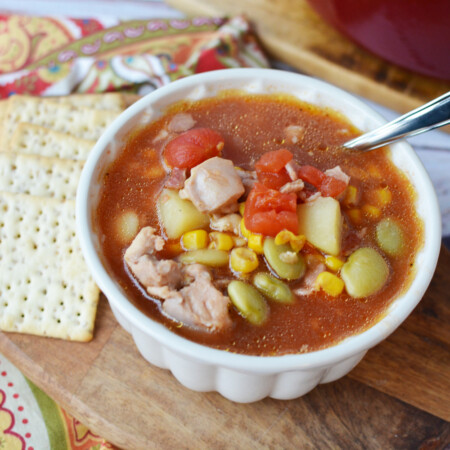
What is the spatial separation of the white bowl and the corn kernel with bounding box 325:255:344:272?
263 millimetres

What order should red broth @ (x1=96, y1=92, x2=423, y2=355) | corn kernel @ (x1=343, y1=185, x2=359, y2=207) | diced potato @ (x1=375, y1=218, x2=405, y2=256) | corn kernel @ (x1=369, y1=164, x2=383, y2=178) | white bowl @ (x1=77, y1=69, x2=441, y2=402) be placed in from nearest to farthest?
white bowl @ (x1=77, y1=69, x2=441, y2=402) → red broth @ (x1=96, y1=92, x2=423, y2=355) → diced potato @ (x1=375, y1=218, x2=405, y2=256) → corn kernel @ (x1=343, y1=185, x2=359, y2=207) → corn kernel @ (x1=369, y1=164, x2=383, y2=178)

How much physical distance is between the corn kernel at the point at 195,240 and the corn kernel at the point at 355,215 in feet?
2.14

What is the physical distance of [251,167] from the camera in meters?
2.69

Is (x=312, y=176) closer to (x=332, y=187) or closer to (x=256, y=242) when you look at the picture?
(x=332, y=187)

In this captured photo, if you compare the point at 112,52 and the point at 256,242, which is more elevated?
the point at 256,242

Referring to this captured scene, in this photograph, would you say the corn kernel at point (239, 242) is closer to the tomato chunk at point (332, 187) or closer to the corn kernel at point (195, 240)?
the corn kernel at point (195, 240)

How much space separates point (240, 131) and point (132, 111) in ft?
1.72

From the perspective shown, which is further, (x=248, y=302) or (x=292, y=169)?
(x=292, y=169)

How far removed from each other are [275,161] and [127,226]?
2.33 ft

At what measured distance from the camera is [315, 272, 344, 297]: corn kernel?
2.36 m

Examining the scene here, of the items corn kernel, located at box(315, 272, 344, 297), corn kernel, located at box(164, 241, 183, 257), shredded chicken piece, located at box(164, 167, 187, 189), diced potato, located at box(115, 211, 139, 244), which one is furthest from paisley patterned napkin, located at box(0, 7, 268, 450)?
corn kernel, located at box(315, 272, 344, 297)

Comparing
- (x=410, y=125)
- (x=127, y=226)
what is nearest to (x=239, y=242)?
(x=127, y=226)

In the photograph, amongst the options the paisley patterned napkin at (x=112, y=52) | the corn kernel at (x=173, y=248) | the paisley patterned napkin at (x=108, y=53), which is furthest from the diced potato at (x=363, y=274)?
the paisley patterned napkin at (x=112, y=52)

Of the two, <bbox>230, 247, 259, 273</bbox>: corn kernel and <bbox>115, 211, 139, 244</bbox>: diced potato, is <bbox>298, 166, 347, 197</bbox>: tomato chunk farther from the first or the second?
<bbox>115, 211, 139, 244</bbox>: diced potato
